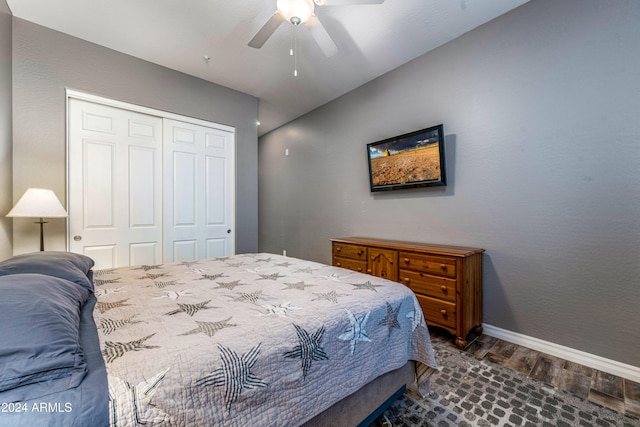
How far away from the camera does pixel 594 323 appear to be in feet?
6.43

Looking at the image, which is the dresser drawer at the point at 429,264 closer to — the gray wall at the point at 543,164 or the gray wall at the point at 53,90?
the gray wall at the point at 543,164

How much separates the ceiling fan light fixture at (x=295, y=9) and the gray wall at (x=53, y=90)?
2.06 meters

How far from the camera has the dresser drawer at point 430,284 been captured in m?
2.29

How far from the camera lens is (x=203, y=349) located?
85cm

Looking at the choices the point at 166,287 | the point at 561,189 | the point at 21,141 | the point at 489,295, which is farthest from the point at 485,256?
the point at 21,141

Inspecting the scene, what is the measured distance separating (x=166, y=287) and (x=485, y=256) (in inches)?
107

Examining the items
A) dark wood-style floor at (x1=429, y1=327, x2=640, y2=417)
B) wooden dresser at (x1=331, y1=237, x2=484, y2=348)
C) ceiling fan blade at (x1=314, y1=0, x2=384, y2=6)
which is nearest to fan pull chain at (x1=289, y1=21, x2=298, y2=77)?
ceiling fan blade at (x1=314, y1=0, x2=384, y2=6)

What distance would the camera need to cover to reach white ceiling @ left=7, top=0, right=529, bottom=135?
227 centimetres

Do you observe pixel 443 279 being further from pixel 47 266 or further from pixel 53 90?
pixel 53 90

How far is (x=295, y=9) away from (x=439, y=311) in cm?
274

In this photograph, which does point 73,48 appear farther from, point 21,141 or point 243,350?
point 243,350

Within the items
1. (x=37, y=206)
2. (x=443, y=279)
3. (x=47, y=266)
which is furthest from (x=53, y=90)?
(x=443, y=279)

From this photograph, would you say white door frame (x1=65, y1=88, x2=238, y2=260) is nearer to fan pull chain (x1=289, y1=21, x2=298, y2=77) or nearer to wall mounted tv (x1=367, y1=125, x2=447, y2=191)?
fan pull chain (x1=289, y1=21, x2=298, y2=77)

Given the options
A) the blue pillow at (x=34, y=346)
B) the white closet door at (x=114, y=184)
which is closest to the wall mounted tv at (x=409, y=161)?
the white closet door at (x=114, y=184)
